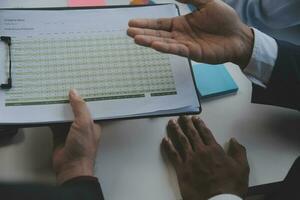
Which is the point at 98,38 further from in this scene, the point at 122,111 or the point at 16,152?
the point at 16,152

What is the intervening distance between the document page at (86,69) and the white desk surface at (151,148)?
9 cm

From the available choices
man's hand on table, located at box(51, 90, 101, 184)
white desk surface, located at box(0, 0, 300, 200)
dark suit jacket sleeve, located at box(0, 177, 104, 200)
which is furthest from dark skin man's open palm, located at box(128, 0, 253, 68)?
dark suit jacket sleeve, located at box(0, 177, 104, 200)

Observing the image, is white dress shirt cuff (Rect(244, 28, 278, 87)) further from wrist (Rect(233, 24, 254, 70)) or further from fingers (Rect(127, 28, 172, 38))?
fingers (Rect(127, 28, 172, 38))

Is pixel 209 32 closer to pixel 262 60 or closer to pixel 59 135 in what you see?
pixel 262 60

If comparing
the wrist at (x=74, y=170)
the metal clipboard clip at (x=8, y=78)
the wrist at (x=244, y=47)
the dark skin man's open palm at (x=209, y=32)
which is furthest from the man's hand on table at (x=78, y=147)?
the wrist at (x=244, y=47)

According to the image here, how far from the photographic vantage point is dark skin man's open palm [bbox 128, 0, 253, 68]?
852 mm

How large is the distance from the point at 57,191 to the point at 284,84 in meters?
0.56

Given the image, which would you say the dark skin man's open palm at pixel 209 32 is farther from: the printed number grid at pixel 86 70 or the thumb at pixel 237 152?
the thumb at pixel 237 152

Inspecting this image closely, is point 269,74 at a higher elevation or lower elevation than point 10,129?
higher

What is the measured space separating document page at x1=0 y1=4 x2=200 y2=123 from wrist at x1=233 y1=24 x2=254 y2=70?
4.9 inches

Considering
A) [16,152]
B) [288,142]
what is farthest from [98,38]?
[288,142]

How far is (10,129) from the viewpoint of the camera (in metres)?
0.78

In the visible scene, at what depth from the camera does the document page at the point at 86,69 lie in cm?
76

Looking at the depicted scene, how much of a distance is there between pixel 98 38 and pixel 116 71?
0.28 feet
